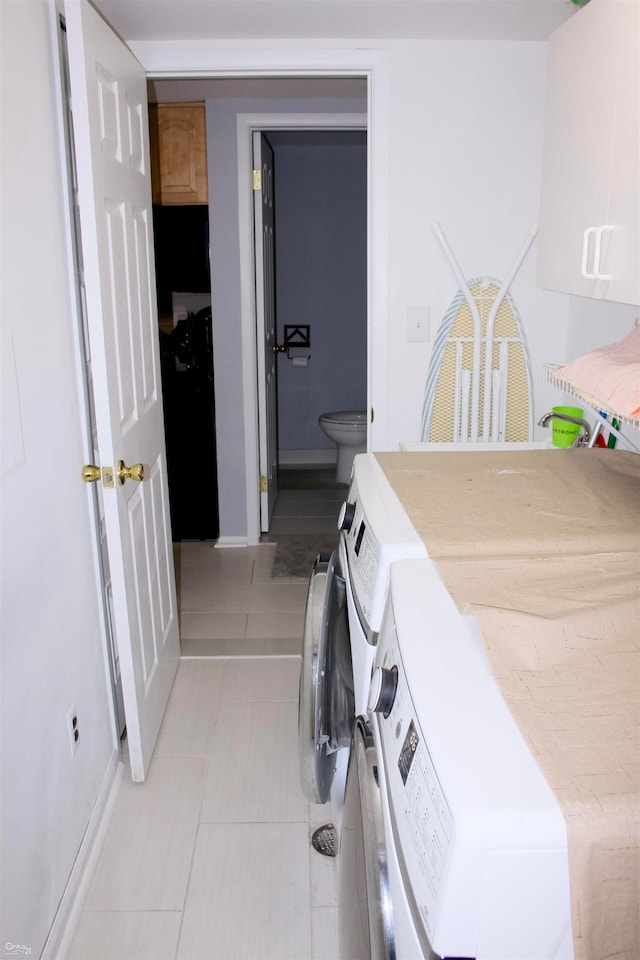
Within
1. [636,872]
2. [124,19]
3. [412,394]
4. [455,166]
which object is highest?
[124,19]

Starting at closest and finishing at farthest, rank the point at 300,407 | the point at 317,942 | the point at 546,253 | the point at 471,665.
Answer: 1. the point at 471,665
2. the point at 317,942
3. the point at 546,253
4. the point at 300,407

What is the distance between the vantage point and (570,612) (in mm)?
1093

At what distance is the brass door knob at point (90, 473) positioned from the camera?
1898 mm

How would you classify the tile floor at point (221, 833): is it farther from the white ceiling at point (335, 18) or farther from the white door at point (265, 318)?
the white ceiling at point (335, 18)

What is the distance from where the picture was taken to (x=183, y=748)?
7.59 feet

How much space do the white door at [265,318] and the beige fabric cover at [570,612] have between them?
7.05 feet

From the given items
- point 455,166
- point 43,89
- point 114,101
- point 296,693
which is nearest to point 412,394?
point 455,166

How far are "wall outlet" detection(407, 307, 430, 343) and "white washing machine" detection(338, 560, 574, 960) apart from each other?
1.48 metres

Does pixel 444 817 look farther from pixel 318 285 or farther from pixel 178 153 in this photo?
pixel 318 285

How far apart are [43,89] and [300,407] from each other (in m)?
3.91

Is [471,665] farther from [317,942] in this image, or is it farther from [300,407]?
[300,407]

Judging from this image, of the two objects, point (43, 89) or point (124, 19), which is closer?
point (43, 89)

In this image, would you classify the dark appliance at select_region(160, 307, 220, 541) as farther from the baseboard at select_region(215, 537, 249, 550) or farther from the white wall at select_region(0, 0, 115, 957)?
the white wall at select_region(0, 0, 115, 957)

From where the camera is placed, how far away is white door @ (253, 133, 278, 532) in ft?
12.3
